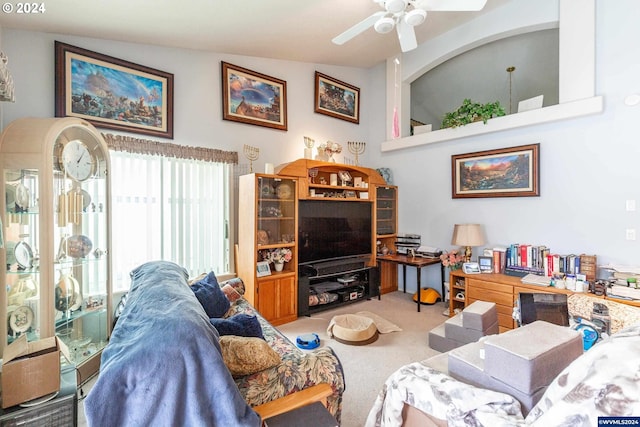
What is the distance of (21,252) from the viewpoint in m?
2.19

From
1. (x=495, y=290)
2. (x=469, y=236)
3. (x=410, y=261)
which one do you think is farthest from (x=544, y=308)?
(x=410, y=261)

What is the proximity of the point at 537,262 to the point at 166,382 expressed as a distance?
12.8 feet

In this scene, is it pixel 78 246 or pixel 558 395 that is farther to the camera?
pixel 78 246

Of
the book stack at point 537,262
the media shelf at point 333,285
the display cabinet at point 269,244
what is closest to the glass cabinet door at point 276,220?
the display cabinet at point 269,244

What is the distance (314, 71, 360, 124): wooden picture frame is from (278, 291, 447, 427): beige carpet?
3.06 metres

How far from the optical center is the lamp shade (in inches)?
147

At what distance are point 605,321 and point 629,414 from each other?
166 centimetres

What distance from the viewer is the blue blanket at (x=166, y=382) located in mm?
1013

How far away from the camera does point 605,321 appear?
2.01 meters

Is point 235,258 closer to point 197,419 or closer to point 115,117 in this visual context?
point 115,117

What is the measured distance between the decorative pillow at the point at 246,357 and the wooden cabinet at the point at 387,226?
3443mm

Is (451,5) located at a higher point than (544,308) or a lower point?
higher

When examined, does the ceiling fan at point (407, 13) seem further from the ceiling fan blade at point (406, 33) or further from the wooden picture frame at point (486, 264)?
the wooden picture frame at point (486, 264)

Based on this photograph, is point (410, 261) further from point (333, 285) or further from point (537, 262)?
point (537, 262)
